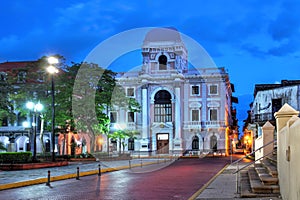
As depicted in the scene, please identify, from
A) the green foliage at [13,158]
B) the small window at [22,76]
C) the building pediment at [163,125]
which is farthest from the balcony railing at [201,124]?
the green foliage at [13,158]

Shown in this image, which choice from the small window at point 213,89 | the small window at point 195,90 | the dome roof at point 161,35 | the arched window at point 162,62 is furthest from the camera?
the dome roof at point 161,35

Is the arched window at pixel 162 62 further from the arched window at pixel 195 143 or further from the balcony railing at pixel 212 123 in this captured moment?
the arched window at pixel 195 143

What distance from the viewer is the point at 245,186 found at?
15250 millimetres

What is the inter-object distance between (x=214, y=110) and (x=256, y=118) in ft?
45.6

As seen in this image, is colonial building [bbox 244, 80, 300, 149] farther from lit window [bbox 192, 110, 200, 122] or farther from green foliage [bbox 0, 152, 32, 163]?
green foliage [bbox 0, 152, 32, 163]

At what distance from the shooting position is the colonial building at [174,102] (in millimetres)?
65188

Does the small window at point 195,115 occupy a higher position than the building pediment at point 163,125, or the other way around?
the small window at point 195,115

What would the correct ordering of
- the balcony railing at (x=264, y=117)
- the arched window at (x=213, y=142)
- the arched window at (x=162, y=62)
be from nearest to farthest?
the balcony railing at (x=264, y=117) → the arched window at (x=213, y=142) → the arched window at (x=162, y=62)

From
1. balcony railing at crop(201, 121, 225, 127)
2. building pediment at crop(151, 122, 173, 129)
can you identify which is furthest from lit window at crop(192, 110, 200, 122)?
building pediment at crop(151, 122, 173, 129)

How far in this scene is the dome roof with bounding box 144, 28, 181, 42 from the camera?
68.1 m

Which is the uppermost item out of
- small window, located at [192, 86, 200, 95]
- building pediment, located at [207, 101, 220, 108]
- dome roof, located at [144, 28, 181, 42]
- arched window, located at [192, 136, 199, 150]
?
dome roof, located at [144, 28, 181, 42]

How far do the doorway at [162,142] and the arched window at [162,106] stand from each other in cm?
243

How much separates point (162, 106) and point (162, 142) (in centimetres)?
567

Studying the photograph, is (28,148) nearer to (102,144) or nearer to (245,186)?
(102,144)
